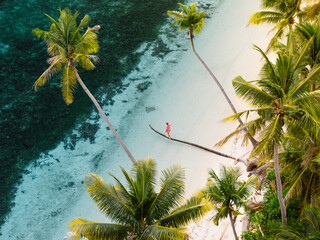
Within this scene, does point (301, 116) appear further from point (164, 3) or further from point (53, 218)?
point (164, 3)

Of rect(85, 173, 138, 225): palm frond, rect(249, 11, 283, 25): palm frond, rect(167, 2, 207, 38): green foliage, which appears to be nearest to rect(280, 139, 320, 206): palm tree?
rect(85, 173, 138, 225): palm frond

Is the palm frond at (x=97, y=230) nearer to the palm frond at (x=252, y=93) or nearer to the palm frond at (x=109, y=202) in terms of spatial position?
the palm frond at (x=109, y=202)

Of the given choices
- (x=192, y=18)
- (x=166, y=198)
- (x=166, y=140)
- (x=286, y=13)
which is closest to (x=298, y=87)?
(x=166, y=198)

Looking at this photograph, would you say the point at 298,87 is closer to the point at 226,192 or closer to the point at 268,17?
the point at 226,192

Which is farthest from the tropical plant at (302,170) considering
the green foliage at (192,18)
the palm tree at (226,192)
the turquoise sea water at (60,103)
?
the turquoise sea water at (60,103)

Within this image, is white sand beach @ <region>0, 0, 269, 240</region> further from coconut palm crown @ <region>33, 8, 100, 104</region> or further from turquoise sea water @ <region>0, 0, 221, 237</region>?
coconut palm crown @ <region>33, 8, 100, 104</region>

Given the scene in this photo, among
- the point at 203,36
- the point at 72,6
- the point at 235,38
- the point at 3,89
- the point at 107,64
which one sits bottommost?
the point at 235,38

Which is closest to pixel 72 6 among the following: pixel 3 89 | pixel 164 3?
pixel 164 3
